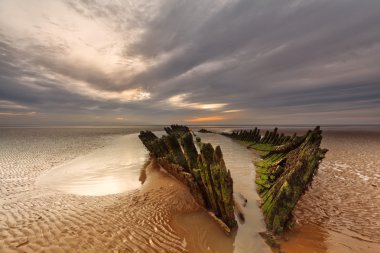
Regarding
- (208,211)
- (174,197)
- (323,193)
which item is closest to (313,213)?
(323,193)

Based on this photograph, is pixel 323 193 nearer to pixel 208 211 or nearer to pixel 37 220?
pixel 208 211

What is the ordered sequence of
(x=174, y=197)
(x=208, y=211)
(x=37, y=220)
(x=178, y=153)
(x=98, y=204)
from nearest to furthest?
(x=37, y=220), (x=208, y=211), (x=98, y=204), (x=174, y=197), (x=178, y=153)

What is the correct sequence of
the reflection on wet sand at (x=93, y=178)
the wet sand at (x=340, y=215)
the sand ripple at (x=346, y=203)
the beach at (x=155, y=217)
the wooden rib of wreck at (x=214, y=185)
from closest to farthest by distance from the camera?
the beach at (x=155, y=217)
the wet sand at (x=340, y=215)
the wooden rib of wreck at (x=214, y=185)
the sand ripple at (x=346, y=203)
the reflection on wet sand at (x=93, y=178)

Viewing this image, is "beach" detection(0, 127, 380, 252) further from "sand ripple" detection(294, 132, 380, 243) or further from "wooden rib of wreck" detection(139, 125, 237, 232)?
"wooden rib of wreck" detection(139, 125, 237, 232)

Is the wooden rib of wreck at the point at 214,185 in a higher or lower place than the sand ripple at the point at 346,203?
higher

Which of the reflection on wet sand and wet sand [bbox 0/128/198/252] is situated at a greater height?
wet sand [bbox 0/128/198/252]

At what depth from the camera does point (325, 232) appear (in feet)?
20.0

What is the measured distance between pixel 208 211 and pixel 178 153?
513 cm

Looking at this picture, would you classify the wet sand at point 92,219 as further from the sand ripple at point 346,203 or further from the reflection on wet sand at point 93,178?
the sand ripple at point 346,203

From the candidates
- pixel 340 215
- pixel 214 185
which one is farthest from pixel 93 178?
pixel 340 215

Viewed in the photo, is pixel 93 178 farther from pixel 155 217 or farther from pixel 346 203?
pixel 346 203

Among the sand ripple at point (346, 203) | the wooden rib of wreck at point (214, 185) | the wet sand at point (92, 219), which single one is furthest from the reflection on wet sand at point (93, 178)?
the sand ripple at point (346, 203)

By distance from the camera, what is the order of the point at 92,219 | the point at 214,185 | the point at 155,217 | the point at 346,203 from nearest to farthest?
the point at 214,185
the point at 92,219
the point at 155,217
the point at 346,203

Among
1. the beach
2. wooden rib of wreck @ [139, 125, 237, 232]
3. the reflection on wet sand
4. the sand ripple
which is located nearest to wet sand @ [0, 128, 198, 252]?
the beach
